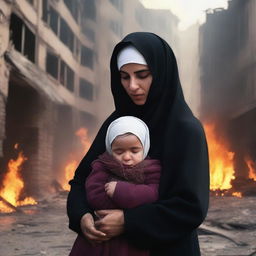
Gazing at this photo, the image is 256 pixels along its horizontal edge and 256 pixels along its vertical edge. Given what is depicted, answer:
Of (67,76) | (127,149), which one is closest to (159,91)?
(127,149)

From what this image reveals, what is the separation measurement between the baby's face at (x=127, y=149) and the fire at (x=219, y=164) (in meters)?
19.1

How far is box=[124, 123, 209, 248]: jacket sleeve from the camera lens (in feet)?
6.59

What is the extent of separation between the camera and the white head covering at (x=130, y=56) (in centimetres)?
219

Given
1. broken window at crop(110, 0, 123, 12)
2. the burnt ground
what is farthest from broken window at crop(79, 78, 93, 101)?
the burnt ground

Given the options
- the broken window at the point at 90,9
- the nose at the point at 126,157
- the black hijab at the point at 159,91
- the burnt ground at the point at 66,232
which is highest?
the broken window at the point at 90,9

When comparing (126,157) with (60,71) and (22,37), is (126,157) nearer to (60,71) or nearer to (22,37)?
(22,37)

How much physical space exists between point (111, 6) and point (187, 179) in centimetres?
3637

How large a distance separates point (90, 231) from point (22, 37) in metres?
15.0

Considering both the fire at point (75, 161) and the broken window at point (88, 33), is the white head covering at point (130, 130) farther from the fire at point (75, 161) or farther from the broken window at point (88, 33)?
the broken window at point (88, 33)

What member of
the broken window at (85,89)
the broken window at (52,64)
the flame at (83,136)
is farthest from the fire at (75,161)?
the broken window at (52,64)

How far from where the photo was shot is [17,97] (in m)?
17.2

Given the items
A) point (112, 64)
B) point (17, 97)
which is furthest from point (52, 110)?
point (112, 64)

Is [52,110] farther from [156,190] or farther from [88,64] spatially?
[156,190]

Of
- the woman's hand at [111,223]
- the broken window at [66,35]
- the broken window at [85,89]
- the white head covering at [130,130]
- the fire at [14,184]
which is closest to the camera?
the woman's hand at [111,223]
